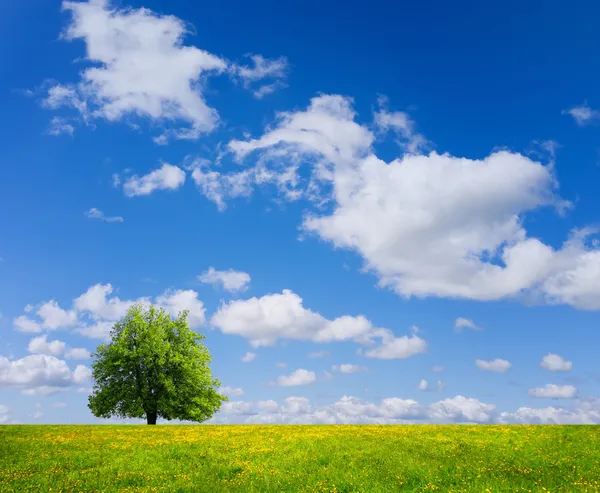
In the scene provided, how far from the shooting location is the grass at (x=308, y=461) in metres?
20.2

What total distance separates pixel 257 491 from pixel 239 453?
7457mm

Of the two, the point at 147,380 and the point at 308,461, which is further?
the point at 147,380

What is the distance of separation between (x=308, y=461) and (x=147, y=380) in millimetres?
37586

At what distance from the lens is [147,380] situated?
187ft

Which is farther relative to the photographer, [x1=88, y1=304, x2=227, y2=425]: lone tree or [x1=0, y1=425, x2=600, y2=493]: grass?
[x1=88, y1=304, x2=227, y2=425]: lone tree

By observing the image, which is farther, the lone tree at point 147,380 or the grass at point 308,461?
the lone tree at point 147,380

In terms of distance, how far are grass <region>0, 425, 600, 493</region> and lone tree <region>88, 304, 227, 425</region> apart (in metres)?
21.3

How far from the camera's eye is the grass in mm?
20234

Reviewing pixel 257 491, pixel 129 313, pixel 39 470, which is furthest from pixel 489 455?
pixel 129 313

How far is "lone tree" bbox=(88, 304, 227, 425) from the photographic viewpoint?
56375 mm

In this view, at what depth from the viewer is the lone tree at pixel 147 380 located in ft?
185

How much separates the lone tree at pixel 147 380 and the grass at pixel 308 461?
21.3 m

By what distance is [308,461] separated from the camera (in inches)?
961

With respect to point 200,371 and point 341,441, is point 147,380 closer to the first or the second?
point 200,371
